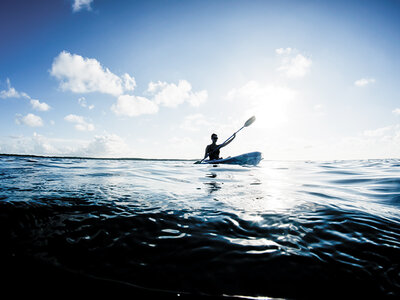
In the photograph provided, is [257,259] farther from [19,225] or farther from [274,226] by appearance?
[19,225]

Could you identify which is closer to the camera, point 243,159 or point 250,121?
point 243,159

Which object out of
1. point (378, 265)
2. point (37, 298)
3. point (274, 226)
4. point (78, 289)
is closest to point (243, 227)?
point (274, 226)

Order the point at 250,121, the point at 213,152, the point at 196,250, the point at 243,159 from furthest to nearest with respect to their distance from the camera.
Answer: the point at 250,121, the point at 213,152, the point at 243,159, the point at 196,250

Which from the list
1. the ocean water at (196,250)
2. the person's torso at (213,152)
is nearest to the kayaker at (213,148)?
the person's torso at (213,152)

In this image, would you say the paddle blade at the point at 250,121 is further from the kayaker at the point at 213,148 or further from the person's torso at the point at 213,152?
the person's torso at the point at 213,152

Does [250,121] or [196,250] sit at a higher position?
[250,121]

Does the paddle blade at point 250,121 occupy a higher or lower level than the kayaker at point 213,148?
higher

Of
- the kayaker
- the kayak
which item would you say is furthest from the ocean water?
the kayaker

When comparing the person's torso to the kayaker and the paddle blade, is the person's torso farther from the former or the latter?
the paddle blade

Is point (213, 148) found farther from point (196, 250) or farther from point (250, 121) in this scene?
point (196, 250)

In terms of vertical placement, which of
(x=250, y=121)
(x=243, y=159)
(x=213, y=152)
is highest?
(x=250, y=121)

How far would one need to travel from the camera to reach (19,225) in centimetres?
164

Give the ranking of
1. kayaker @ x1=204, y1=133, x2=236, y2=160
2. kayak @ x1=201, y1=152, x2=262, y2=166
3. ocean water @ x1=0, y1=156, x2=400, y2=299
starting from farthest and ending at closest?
kayaker @ x1=204, y1=133, x2=236, y2=160, kayak @ x1=201, y1=152, x2=262, y2=166, ocean water @ x1=0, y1=156, x2=400, y2=299

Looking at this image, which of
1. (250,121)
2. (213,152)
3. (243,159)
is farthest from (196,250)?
(250,121)
